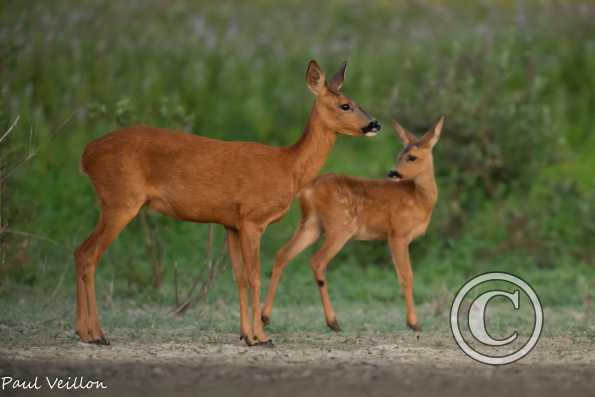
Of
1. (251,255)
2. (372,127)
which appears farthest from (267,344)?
(372,127)

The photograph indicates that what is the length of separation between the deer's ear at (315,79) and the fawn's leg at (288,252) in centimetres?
Answer: 174

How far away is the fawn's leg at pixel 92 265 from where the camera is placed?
9.46m

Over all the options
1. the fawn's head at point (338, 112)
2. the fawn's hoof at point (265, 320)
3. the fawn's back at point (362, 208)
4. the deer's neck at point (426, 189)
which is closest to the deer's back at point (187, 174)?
the fawn's head at point (338, 112)

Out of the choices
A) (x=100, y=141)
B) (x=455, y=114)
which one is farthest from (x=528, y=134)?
(x=100, y=141)

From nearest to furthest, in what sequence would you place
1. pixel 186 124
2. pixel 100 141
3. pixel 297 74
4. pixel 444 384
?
pixel 444 384, pixel 100 141, pixel 186 124, pixel 297 74

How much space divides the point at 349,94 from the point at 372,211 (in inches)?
306

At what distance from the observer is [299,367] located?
8.45m

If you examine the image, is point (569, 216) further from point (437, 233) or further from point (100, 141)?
point (100, 141)

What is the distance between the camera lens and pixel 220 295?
13172 mm

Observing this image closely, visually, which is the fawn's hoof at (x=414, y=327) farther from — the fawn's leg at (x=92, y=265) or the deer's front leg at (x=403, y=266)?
the fawn's leg at (x=92, y=265)

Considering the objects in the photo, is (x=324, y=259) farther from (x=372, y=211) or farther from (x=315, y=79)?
(x=315, y=79)

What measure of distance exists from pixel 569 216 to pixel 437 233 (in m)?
1.75

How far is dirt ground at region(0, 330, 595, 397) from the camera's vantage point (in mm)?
7637

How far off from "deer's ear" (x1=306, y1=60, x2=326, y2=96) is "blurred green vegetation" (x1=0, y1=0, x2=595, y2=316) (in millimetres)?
2552
